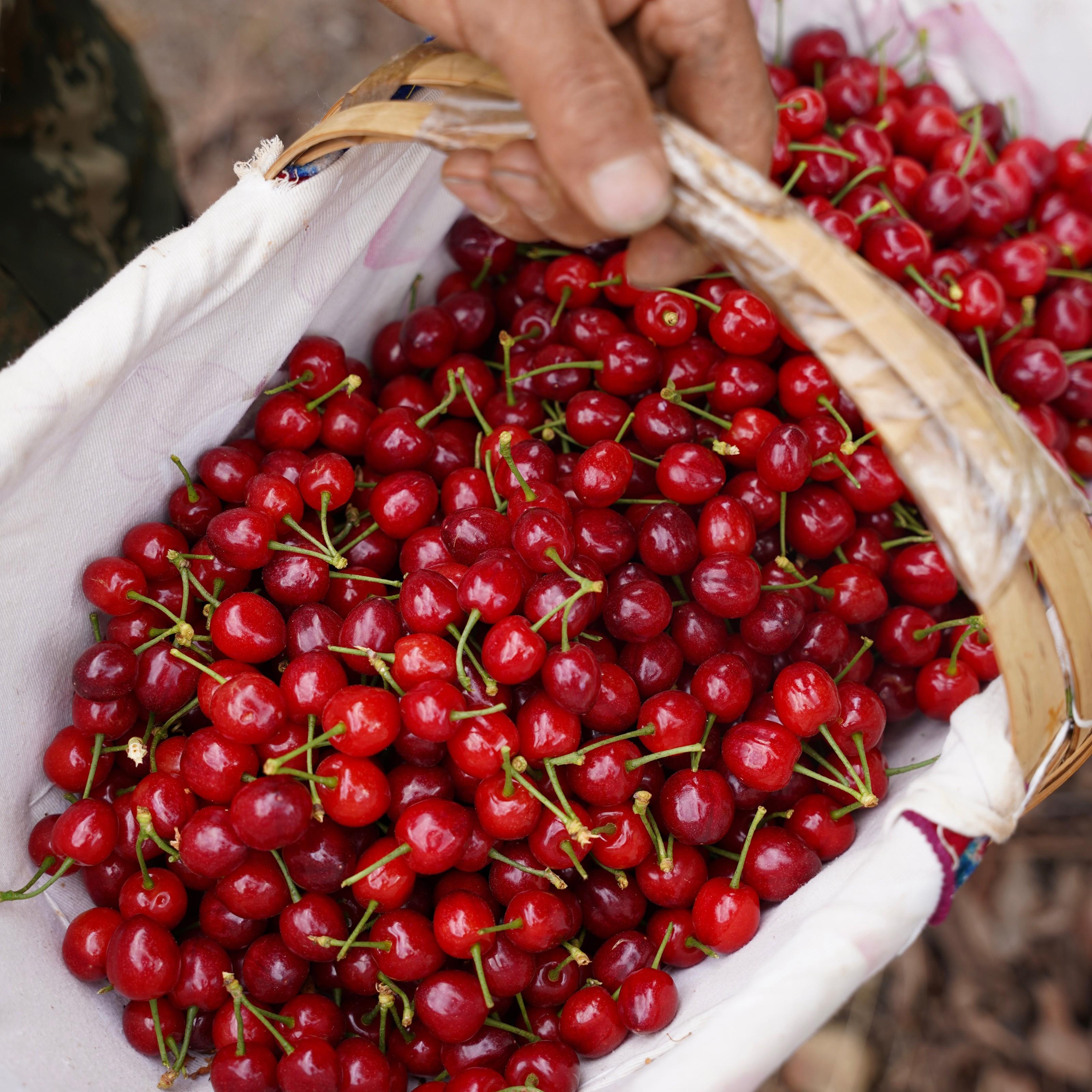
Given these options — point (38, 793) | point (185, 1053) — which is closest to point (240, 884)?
point (185, 1053)

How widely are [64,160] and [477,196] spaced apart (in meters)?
1.18

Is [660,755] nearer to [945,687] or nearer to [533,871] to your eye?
[533,871]

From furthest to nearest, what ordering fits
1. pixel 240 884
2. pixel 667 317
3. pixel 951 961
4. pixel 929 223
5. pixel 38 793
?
pixel 951 961, pixel 929 223, pixel 667 317, pixel 38 793, pixel 240 884

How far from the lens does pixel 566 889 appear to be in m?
1.10

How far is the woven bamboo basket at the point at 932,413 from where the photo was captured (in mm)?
778

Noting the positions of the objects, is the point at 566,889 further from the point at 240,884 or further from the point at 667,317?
the point at 667,317

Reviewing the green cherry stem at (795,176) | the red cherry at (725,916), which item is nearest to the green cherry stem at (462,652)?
the red cherry at (725,916)

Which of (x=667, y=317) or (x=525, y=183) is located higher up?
(x=525, y=183)

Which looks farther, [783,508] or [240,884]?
[783,508]

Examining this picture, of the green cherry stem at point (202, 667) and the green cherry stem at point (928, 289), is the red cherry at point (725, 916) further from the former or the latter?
the green cherry stem at point (928, 289)

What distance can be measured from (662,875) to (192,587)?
0.68 m

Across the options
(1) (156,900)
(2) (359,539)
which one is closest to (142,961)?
(1) (156,900)

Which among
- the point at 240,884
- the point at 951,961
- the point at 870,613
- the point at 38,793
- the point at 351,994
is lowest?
the point at 951,961

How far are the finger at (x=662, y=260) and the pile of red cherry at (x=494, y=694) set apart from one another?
25cm
